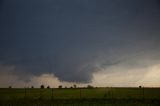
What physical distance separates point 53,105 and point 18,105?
3615 mm

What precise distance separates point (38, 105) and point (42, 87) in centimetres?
5543

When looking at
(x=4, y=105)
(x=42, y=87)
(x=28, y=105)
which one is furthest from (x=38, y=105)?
(x=42, y=87)

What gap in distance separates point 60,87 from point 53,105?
55.4 meters

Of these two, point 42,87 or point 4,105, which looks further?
point 42,87

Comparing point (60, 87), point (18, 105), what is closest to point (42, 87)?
point (60, 87)

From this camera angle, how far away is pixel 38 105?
28188mm

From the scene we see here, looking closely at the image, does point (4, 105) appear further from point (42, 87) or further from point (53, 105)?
point (42, 87)

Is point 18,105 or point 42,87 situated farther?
point 42,87

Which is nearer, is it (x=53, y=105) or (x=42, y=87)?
(x=53, y=105)

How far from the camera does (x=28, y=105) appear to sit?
28.6 m

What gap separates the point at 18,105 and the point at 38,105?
215 centimetres

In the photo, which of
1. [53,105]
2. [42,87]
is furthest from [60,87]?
[53,105]

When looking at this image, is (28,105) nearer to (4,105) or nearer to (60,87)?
(4,105)

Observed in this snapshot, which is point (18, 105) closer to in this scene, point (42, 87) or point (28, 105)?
point (28, 105)
